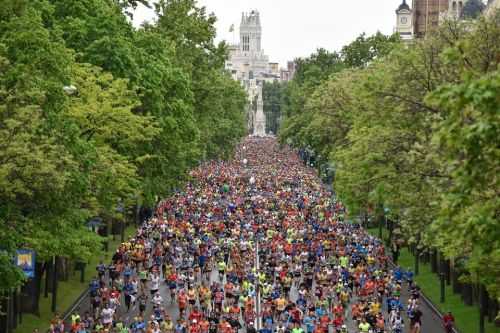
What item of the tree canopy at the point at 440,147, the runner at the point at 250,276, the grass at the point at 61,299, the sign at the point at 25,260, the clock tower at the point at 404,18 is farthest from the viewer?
the clock tower at the point at 404,18

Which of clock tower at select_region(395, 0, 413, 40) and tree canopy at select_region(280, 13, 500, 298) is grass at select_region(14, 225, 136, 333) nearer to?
tree canopy at select_region(280, 13, 500, 298)

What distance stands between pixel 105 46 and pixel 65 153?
18908 mm

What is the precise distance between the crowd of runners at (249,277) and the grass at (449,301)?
0.93m

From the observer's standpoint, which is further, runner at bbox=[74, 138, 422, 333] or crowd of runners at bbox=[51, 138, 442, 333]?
runner at bbox=[74, 138, 422, 333]

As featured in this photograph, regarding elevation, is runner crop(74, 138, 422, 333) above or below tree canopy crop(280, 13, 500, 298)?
below

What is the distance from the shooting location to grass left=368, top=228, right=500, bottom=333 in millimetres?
37562

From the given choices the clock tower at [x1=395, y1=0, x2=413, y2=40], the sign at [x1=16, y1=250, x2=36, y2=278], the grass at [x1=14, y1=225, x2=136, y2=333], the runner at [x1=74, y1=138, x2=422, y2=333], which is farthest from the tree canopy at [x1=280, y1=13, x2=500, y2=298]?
the clock tower at [x1=395, y1=0, x2=413, y2=40]

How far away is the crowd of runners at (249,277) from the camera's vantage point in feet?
123

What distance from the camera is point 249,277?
46.7 m

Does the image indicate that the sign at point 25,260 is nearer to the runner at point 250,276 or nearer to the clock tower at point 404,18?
the runner at point 250,276

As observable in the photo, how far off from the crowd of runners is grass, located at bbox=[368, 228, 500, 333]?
93cm

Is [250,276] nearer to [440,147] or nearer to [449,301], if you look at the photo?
[449,301]

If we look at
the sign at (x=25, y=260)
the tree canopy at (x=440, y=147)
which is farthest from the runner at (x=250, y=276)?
the sign at (x=25, y=260)

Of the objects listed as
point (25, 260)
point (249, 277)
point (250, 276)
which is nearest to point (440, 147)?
point (25, 260)
